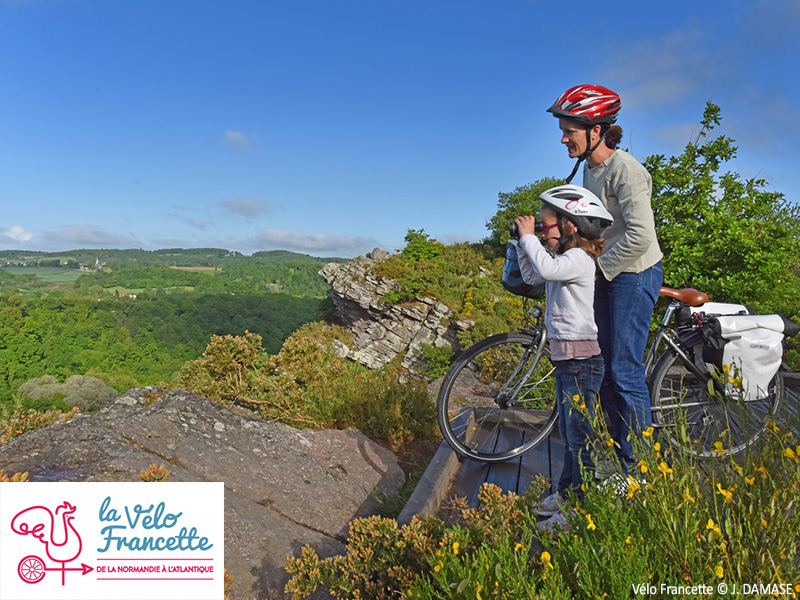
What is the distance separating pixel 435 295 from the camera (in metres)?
15.4

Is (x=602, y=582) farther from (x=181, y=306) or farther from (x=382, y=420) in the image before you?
(x=181, y=306)

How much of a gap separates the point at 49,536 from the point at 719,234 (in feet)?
25.2

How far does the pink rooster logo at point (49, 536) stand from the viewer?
5.95ft

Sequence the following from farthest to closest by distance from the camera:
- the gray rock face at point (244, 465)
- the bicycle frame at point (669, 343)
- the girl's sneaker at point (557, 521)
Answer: the bicycle frame at point (669, 343)
the gray rock face at point (244, 465)
the girl's sneaker at point (557, 521)

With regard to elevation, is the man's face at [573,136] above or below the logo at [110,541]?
above

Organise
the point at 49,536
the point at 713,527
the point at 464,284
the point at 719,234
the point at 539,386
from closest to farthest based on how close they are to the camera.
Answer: the point at 713,527 → the point at 49,536 → the point at 539,386 → the point at 719,234 → the point at 464,284

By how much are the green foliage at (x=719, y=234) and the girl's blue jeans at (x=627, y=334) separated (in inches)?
190

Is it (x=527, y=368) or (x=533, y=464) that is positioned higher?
(x=527, y=368)

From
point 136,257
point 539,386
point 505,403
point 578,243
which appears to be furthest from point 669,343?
point 136,257

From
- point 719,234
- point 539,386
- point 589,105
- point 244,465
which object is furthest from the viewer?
point 719,234

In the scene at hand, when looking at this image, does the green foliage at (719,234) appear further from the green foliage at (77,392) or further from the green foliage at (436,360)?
the green foliage at (77,392)

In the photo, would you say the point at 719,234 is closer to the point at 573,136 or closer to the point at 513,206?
the point at 573,136

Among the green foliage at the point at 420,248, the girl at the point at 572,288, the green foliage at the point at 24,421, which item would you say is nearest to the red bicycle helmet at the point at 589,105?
the girl at the point at 572,288

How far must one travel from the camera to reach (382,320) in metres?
16.5
